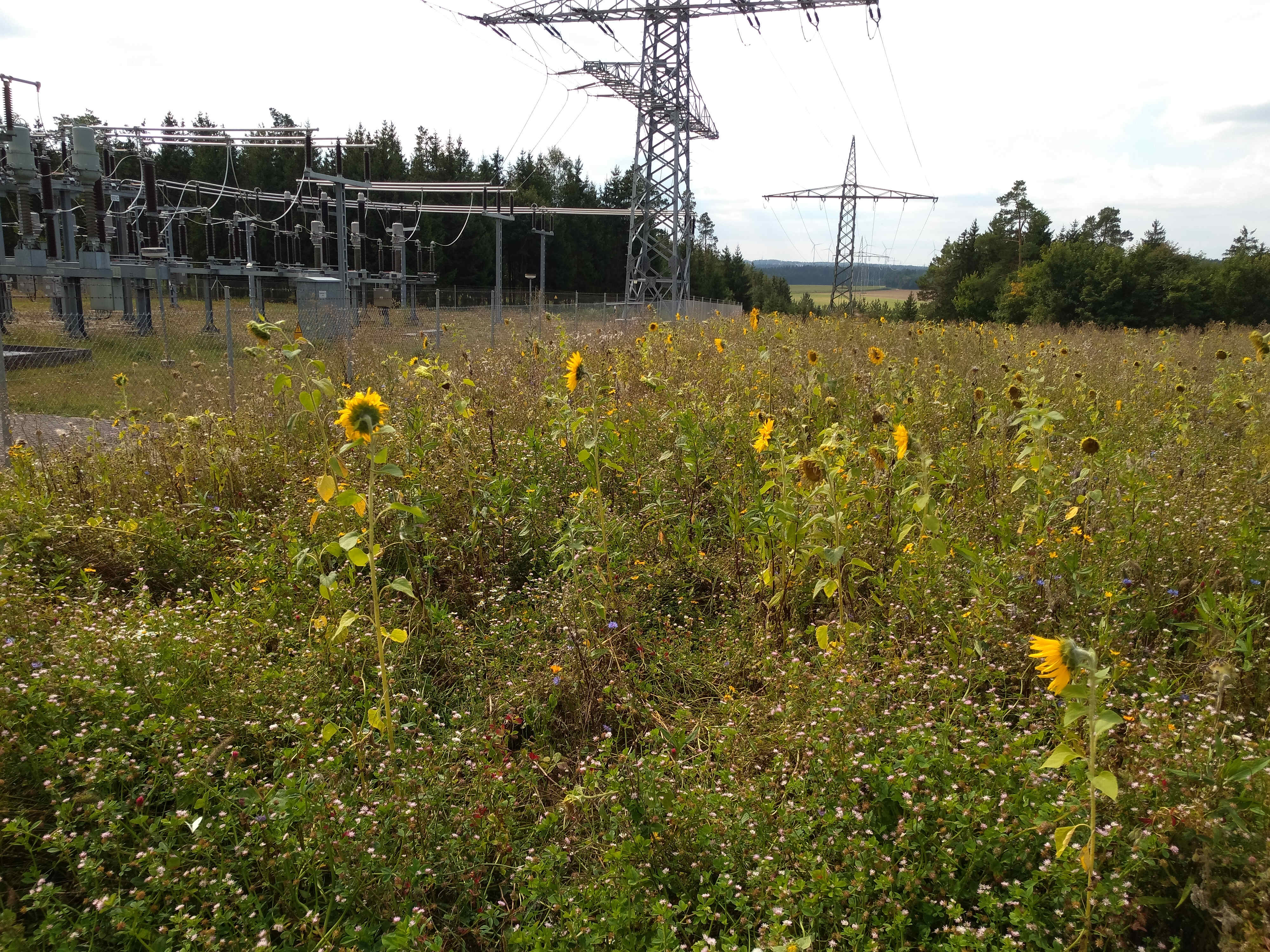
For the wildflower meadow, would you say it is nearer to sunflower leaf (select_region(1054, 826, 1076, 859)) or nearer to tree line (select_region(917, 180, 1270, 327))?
sunflower leaf (select_region(1054, 826, 1076, 859))

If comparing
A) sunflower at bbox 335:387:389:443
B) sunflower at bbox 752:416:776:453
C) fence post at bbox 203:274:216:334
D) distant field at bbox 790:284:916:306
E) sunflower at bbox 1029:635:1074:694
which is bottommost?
sunflower at bbox 1029:635:1074:694

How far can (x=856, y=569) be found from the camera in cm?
339

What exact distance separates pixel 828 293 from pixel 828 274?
66271 mm

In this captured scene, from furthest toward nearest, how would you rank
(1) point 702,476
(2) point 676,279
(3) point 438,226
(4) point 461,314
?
(3) point 438,226, (4) point 461,314, (2) point 676,279, (1) point 702,476

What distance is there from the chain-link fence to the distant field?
21.6 metres

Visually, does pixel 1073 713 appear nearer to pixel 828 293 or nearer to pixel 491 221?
pixel 491 221

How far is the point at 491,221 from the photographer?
4478cm

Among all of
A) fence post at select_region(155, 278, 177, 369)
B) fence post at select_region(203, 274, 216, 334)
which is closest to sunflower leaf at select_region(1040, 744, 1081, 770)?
fence post at select_region(155, 278, 177, 369)

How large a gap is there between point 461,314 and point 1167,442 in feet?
61.6

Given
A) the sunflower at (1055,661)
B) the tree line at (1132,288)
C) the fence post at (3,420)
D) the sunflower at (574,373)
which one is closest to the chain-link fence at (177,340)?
the fence post at (3,420)

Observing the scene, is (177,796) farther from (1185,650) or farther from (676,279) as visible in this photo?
(676,279)

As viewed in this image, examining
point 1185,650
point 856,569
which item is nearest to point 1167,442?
point 1185,650

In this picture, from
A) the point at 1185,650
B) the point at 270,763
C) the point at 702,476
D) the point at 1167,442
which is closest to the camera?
the point at 270,763

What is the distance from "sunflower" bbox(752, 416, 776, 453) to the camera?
3.28 m
